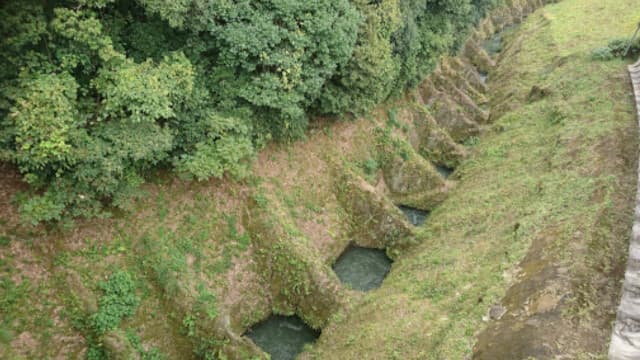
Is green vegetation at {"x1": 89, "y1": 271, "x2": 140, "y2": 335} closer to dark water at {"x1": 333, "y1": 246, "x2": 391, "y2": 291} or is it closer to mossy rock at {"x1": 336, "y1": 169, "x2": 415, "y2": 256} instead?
dark water at {"x1": 333, "y1": 246, "x2": 391, "y2": 291}

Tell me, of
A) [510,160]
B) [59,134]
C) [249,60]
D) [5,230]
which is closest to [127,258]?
[5,230]

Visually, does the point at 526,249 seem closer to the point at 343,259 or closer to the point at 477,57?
the point at 343,259

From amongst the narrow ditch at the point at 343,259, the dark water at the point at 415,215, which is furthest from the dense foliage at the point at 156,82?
the dark water at the point at 415,215

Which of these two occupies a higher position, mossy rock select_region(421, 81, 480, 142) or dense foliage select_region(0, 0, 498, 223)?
dense foliage select_region(0, 0, 498, 223)

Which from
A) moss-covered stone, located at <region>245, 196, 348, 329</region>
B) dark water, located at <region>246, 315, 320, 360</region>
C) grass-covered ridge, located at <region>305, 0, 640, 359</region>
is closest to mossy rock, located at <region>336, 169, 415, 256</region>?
grass-covered ridge, located at <region>305, 0, 640, 359</region>

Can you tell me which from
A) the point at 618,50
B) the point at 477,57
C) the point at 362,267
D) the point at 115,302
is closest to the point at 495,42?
the point at 477,57

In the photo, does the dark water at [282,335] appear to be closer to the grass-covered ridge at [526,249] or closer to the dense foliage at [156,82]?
the grass-covered ridge at [526,249]

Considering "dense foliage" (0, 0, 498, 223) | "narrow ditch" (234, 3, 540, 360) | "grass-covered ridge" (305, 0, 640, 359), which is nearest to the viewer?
"dense foliage" (0, 0, 498, 223)
